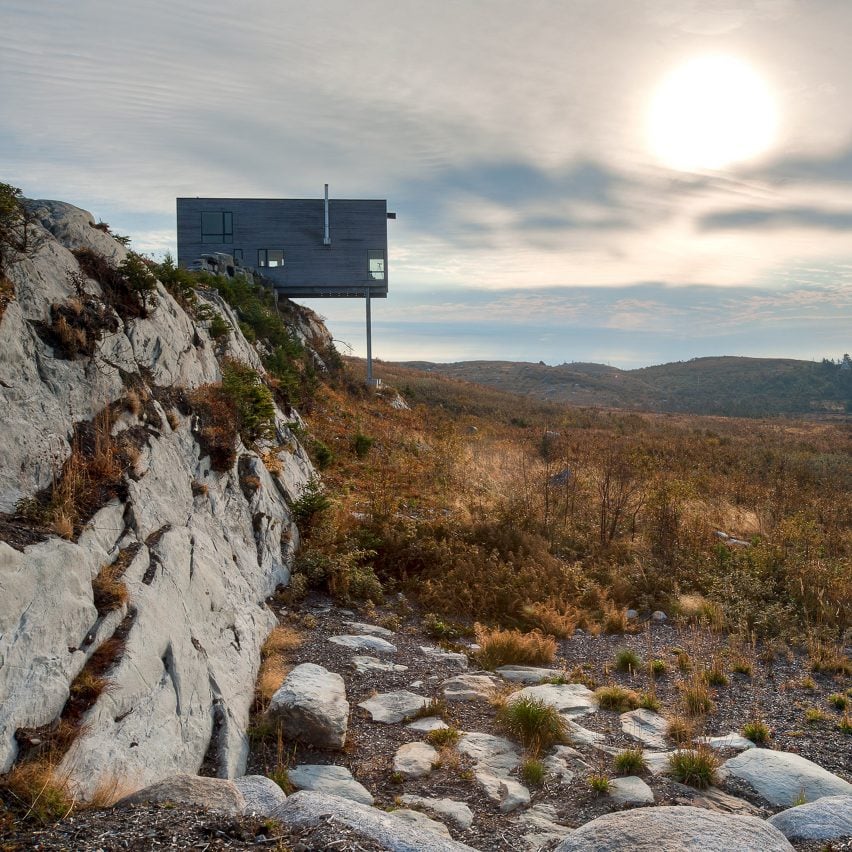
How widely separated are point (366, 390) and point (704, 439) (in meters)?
16.2

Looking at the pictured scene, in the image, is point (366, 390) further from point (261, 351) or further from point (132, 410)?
point (132, 410)

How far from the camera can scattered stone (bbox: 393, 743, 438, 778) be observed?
18.6ft

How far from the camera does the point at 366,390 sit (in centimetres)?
2842

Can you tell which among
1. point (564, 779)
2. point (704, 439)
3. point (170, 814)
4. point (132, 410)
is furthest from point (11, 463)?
point (704, 439)

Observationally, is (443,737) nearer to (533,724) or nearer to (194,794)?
(533,724)

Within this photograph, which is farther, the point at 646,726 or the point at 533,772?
the point at 646,726

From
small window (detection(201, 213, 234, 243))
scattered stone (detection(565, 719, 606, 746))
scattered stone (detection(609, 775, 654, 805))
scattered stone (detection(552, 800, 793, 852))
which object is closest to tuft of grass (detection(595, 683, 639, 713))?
scattered stone (detection(565, 719, 606, 746))

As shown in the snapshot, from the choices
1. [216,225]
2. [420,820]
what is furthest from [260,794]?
[216,225]

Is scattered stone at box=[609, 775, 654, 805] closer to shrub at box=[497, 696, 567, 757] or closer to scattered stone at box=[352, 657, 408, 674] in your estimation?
shrub at box=[497, 696, 567, 757]

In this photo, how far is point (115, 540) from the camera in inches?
239

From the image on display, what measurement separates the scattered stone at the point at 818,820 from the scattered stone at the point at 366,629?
209 inches

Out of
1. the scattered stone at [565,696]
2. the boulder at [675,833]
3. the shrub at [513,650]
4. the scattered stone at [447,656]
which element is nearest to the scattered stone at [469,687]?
the scattered stone at [565,696]

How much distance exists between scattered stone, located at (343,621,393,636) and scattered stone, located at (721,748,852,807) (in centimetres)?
465

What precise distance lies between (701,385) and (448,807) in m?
119
